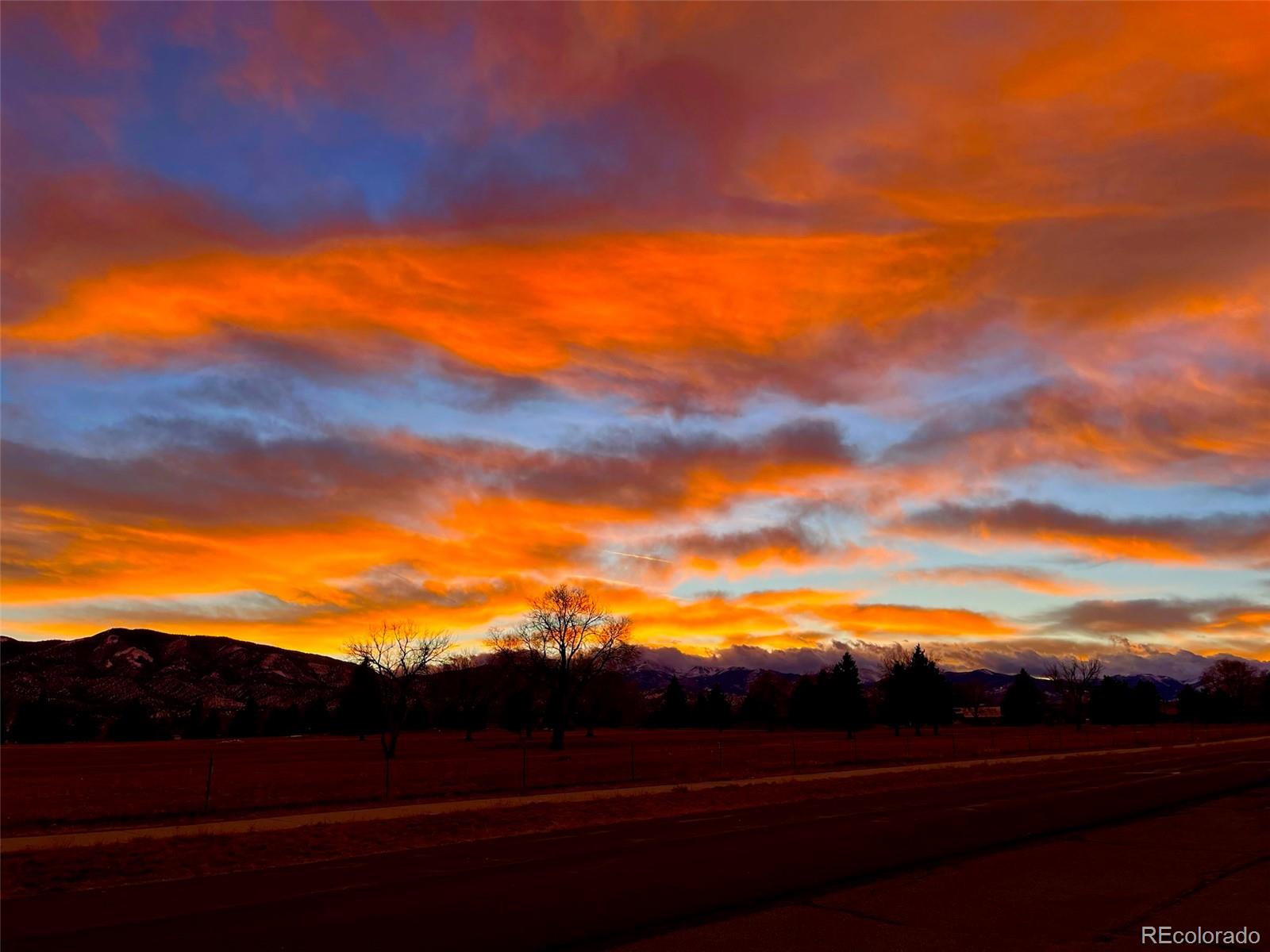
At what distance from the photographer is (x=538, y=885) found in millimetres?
11906

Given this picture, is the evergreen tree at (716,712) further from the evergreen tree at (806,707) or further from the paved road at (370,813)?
the paved road at (370,813)

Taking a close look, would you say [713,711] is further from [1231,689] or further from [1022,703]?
[1231,689]

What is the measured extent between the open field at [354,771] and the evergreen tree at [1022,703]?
6468 centimetres

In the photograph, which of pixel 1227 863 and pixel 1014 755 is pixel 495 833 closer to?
pixel 1227 863

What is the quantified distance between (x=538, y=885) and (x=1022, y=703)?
145 metres

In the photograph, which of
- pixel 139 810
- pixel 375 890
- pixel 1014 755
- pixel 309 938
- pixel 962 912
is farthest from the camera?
pixel 1014 755

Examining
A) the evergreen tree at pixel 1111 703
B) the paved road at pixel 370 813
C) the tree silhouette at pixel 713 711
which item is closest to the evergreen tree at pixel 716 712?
the tree silhouette at pixel 713 711

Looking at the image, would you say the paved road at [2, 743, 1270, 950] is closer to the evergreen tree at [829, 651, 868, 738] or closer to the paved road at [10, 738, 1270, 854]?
the paved road at [10, 738, 1270, 854]

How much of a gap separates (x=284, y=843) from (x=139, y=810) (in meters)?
10.4

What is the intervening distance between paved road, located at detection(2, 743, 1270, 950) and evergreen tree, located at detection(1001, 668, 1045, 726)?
13104cm

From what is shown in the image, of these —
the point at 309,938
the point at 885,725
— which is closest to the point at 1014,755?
the point at 309,938

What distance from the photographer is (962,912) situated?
32.8ft

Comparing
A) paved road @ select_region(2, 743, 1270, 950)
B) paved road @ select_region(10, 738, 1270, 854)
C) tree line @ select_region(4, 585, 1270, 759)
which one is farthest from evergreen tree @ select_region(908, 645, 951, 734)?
paved road @ select_region(2, 743, 1270, 950)

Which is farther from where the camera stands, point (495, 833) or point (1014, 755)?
point (1014, 755)
